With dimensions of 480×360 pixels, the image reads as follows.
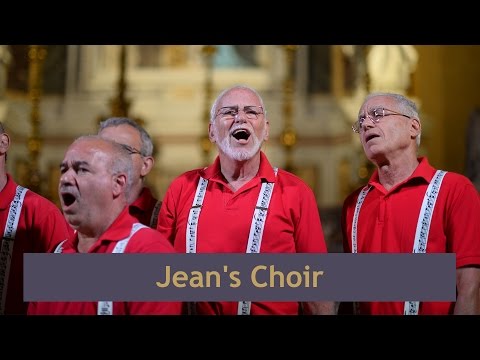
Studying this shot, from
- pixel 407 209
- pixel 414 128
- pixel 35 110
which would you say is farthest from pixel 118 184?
pixel 35 110

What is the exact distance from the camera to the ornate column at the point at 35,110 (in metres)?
5.46

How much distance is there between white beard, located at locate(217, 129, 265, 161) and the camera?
3182 millimetres

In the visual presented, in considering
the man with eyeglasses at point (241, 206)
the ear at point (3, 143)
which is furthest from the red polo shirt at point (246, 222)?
the ear at point (3, 143)

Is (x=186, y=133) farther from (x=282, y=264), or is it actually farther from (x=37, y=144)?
(x=282, y=264)

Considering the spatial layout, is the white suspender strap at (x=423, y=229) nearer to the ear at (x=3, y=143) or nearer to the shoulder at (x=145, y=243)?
the shoulder at (x=145, y=243)

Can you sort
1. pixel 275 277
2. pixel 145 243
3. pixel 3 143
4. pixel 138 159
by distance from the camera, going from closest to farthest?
pixel 145 243 < pixel 275 277 < pixel 3 143 < pixel 138 159

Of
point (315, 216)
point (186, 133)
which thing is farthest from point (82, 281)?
point (186, 133)

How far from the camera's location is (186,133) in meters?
6.23

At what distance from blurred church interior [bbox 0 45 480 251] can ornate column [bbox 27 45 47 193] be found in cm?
1

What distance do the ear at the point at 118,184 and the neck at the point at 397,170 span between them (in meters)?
1.02

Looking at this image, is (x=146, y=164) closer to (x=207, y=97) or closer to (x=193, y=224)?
(x=193, y=224)

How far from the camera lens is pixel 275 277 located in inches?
120

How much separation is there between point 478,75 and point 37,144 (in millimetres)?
3065

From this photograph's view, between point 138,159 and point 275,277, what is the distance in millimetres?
862
